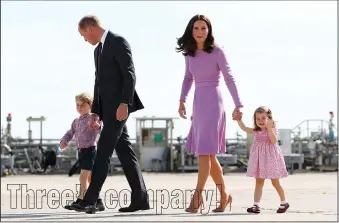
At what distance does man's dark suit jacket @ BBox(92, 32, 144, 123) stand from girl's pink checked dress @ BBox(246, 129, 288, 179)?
1.21 metres

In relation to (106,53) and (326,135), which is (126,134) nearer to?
(106,53)

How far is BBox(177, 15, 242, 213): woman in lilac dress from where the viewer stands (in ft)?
21.3

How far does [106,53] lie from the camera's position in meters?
6.39

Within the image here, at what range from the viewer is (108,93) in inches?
250

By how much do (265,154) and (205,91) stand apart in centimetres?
89

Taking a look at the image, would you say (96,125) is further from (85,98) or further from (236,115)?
(236,115)

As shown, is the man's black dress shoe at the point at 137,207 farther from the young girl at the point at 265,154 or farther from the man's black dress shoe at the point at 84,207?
the young girl at the point at 265,154

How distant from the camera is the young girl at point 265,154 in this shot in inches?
273

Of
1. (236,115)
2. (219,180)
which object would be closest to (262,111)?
(236,115)

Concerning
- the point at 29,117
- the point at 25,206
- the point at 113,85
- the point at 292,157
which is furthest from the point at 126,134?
the point at 29,117

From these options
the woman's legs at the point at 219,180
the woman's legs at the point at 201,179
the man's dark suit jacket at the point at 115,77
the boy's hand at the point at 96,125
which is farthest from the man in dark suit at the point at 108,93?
the woman's legs at the point at 219,180

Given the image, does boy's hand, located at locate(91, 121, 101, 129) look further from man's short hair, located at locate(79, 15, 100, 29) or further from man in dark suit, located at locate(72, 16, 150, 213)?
man's short hair, located at locate(79, 15, 100, 29)

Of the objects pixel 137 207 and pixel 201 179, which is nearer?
pixel 201 179

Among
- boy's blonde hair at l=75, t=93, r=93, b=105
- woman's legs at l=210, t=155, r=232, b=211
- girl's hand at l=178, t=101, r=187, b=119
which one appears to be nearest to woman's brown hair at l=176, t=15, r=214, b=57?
girl's hand at l=178, t=101, r=187, b=119
